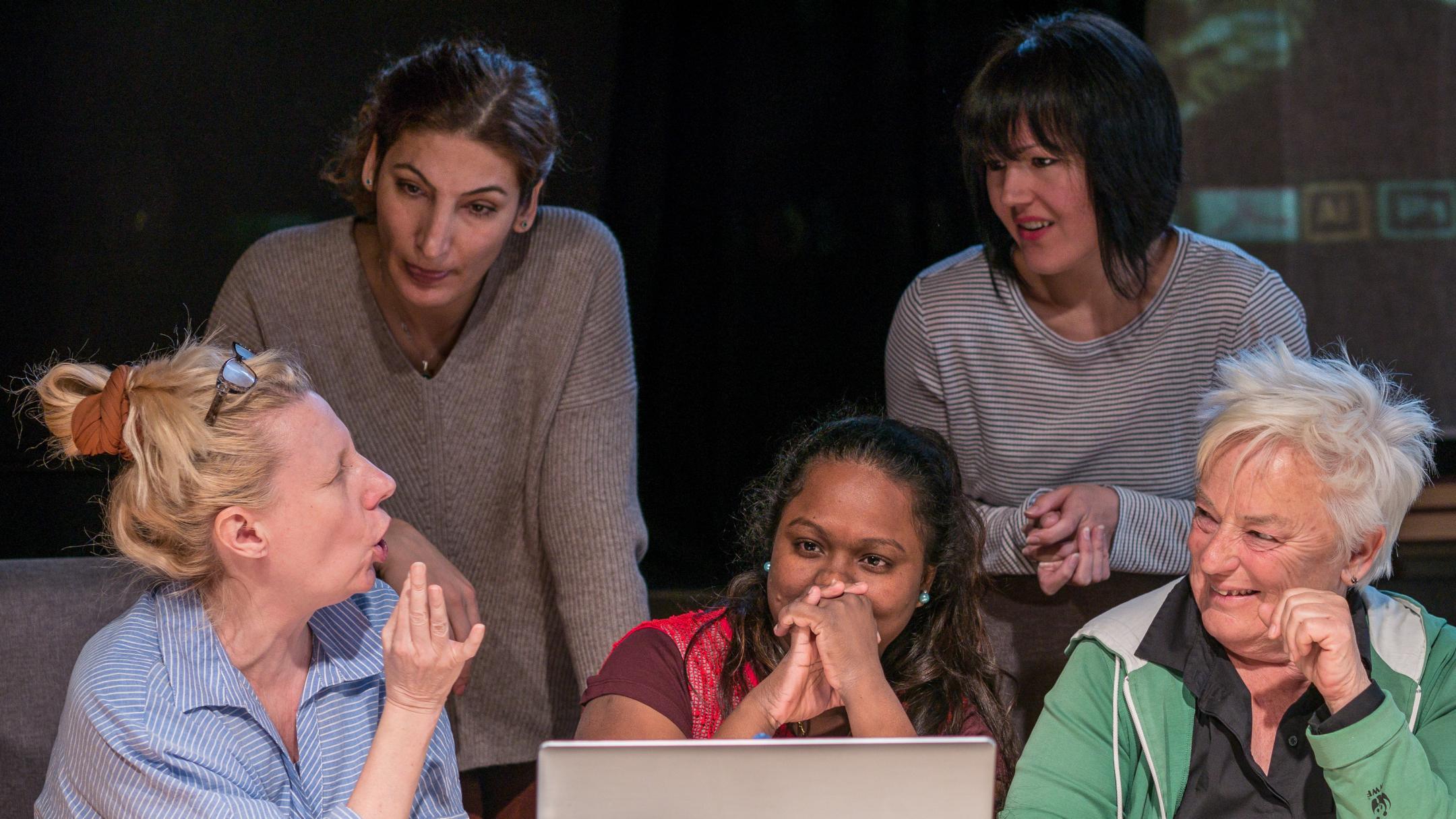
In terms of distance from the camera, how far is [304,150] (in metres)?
3.87

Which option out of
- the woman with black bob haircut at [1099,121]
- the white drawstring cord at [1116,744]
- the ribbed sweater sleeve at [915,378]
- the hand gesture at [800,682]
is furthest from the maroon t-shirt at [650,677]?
the woman with black bob haircut at [1099,121]

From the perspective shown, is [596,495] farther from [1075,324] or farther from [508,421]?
[1075,324]

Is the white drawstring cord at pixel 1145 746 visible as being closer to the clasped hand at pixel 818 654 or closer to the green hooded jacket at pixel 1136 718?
the green hooded jacket at pixel 1136 718

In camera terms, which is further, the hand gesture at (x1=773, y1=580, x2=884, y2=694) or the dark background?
the dark background

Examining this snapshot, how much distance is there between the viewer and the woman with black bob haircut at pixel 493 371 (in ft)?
7.70

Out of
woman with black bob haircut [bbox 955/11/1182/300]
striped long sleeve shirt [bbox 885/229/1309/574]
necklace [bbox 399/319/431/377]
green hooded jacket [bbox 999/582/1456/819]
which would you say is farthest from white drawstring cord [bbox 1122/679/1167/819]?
necklace [bbox 399/319/431/377]

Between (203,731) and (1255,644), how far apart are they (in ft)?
4.26

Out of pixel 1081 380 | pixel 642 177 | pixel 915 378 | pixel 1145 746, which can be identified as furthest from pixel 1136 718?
pixel 642 177

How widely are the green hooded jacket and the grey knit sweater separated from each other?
30.5 inches

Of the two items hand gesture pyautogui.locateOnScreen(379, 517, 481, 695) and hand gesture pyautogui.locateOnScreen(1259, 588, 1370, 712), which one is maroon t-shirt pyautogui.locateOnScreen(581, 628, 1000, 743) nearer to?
hand gesture pyautogui.locateOnScreen(379, 517, 481, 695)

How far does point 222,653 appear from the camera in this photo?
71.1 inches

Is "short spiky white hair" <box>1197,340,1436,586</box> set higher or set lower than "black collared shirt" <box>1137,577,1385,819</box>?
higher

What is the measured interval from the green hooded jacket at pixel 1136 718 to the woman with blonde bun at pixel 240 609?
75cm

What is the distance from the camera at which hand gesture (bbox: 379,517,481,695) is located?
6.97 ft
